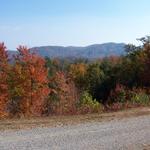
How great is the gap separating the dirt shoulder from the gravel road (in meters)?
0.48

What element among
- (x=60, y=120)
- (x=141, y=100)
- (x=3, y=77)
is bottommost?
(x=60, y=120)

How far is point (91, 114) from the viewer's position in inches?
622

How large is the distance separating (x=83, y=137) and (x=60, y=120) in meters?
2.59

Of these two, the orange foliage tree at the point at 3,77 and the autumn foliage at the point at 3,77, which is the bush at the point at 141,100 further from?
the autumn foliage at the point at 3,77

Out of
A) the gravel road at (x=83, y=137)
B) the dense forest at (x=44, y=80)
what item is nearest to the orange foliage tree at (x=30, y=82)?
the dense forest at (x=44, y=80)

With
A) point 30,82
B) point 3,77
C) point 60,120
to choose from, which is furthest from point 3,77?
point 60,120

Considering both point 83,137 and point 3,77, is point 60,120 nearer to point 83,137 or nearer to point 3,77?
point 83,137

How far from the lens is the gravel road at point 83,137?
10406 mm

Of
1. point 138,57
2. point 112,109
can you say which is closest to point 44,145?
point 112,109

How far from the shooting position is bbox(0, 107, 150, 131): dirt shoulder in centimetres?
1292

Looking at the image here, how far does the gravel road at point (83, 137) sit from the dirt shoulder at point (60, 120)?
1.58ft

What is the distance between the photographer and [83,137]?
11531mm

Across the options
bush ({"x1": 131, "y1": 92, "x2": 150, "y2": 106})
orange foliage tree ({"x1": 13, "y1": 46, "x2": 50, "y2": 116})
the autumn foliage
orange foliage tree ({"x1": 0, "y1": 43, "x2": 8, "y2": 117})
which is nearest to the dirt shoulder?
bush ({"x1": 131, "y1": 92, "x2": 150, "y2": 106})

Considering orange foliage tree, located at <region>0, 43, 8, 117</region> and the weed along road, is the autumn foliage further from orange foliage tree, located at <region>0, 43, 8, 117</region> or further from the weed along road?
the weed along road
